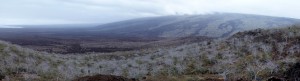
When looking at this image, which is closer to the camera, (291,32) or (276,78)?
(276,78)

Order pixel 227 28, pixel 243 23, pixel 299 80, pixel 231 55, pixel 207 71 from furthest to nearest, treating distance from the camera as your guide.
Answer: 1. pixel 243 23
2. pixel 227 28
3. pixel 231 55
4. pixel 207 71
5. pixel 299 80

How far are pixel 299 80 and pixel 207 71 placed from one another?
8.13 m

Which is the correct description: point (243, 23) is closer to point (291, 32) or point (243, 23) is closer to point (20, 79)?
point (291, 32)

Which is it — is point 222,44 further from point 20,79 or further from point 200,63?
point 20,79

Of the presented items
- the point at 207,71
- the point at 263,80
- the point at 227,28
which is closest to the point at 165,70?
the point at 207,71

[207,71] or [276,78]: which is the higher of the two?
[276,78]

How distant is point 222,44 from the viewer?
92.1 feet

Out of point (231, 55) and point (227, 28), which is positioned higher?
point (231, 55)

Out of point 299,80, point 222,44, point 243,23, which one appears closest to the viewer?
point 299,80

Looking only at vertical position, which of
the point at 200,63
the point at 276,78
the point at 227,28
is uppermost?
the point at 276,78

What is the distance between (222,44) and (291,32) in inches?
190

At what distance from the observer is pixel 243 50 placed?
24.2 metres

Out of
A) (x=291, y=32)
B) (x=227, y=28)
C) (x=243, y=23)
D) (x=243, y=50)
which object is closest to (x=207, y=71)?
(x=243, y=50)

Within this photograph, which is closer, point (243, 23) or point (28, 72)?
point (28, 72)
